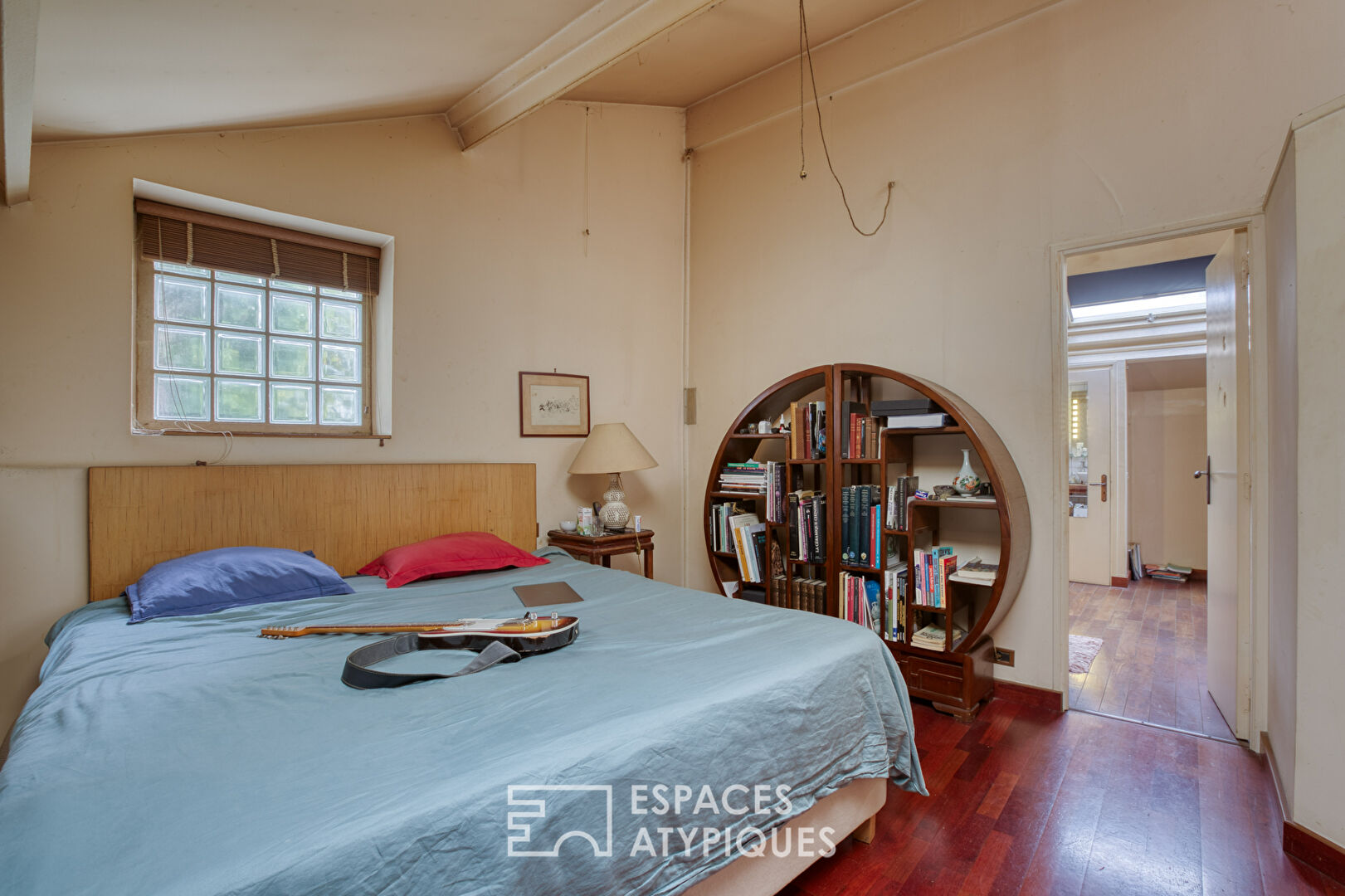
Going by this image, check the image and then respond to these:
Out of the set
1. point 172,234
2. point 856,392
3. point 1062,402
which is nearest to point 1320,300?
point 1062,402

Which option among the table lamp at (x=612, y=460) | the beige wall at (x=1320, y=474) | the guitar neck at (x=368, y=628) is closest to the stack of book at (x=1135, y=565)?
the beige wall at (x=1320, y=474)

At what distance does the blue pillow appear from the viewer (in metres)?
2.04

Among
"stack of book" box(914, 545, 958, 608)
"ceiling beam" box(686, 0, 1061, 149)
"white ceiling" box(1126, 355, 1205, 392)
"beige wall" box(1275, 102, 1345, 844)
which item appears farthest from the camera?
"white ceiling" box(1126, 355, 1205, 392)

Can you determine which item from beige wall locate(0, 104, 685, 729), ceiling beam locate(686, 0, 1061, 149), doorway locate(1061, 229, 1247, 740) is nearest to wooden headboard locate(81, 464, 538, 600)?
beige wall locate(0, 104, 685, 729)

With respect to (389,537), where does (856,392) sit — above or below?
above

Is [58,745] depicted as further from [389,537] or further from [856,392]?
[856,392]

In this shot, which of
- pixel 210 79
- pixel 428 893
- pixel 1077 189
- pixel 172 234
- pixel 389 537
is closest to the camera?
pixel 428 893

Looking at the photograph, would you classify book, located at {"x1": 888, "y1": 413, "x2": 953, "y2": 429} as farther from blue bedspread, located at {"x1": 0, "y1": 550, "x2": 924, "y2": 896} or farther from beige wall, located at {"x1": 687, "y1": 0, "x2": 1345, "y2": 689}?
blue bedspread, located at {"x1": 0, "y1": 550, "x2": 924, "y2": 896}

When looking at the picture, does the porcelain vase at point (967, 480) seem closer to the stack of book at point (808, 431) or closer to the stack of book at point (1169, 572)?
the stack of book at point (808, 431)

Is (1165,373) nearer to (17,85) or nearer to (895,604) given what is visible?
(895,604)

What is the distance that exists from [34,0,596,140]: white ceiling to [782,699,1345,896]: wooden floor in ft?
9.24

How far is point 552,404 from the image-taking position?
370cm

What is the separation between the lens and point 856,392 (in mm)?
3324

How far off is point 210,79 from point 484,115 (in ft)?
4.03
